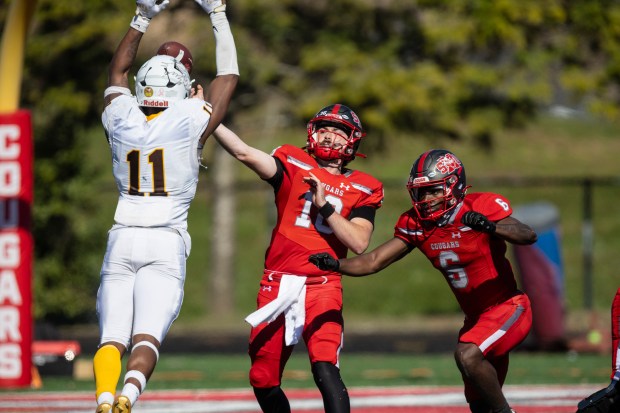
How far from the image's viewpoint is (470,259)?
650 centimetres

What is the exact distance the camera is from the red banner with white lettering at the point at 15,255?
9.92 m

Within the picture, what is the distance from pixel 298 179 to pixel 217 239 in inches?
481

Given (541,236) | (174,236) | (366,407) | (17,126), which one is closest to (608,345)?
(541,236)

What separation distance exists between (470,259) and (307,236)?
98 centimetres

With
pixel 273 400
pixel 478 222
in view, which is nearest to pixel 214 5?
pixel 478 222

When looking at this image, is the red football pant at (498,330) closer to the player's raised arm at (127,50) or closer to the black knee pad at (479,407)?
the black knee pad at (479,407)

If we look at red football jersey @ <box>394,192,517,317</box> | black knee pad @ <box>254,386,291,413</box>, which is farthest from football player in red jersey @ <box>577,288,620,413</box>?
black knee pad @ <box>254,386,291,413</box>

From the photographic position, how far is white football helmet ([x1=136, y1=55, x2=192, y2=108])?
6.07 m

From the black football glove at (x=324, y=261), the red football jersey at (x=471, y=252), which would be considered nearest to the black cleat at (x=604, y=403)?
the red football jersey at (x=471, y=252)

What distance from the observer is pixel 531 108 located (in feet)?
58.4

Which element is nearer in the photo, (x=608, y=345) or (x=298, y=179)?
(x=298, y=179)

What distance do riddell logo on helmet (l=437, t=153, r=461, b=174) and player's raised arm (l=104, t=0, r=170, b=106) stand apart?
1818 millimetres

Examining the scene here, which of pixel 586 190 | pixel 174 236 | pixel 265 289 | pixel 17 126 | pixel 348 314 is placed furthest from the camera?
pixel 348 314

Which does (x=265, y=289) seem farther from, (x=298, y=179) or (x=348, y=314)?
(x=348, y=314)
